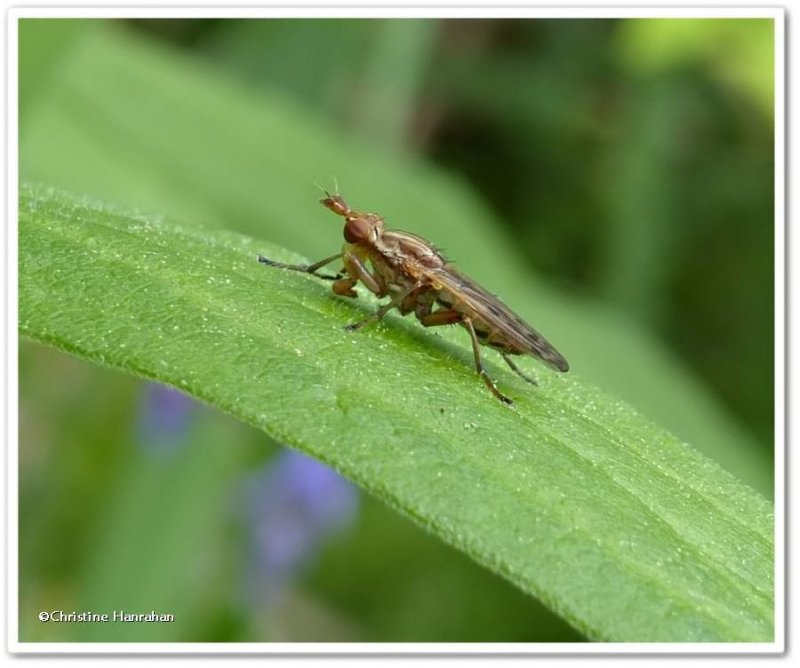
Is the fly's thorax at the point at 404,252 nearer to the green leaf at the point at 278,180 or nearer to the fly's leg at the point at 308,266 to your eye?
the fly's leg at the point at 308,266

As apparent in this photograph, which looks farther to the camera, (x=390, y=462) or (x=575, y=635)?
(x=575, y=635)

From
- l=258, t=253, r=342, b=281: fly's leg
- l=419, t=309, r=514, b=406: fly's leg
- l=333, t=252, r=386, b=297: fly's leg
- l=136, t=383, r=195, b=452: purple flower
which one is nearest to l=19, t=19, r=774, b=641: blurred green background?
l=136, t=383, r=195, b=452: purple flower

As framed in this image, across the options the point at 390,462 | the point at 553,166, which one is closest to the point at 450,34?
the point at 553,166

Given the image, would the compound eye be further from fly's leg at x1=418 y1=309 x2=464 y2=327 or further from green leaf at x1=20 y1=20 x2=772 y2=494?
green leaf at x1=20 y1=20 x2=772 y2=494

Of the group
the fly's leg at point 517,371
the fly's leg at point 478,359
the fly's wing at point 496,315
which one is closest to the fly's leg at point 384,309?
the fly's wing at point 496,315
